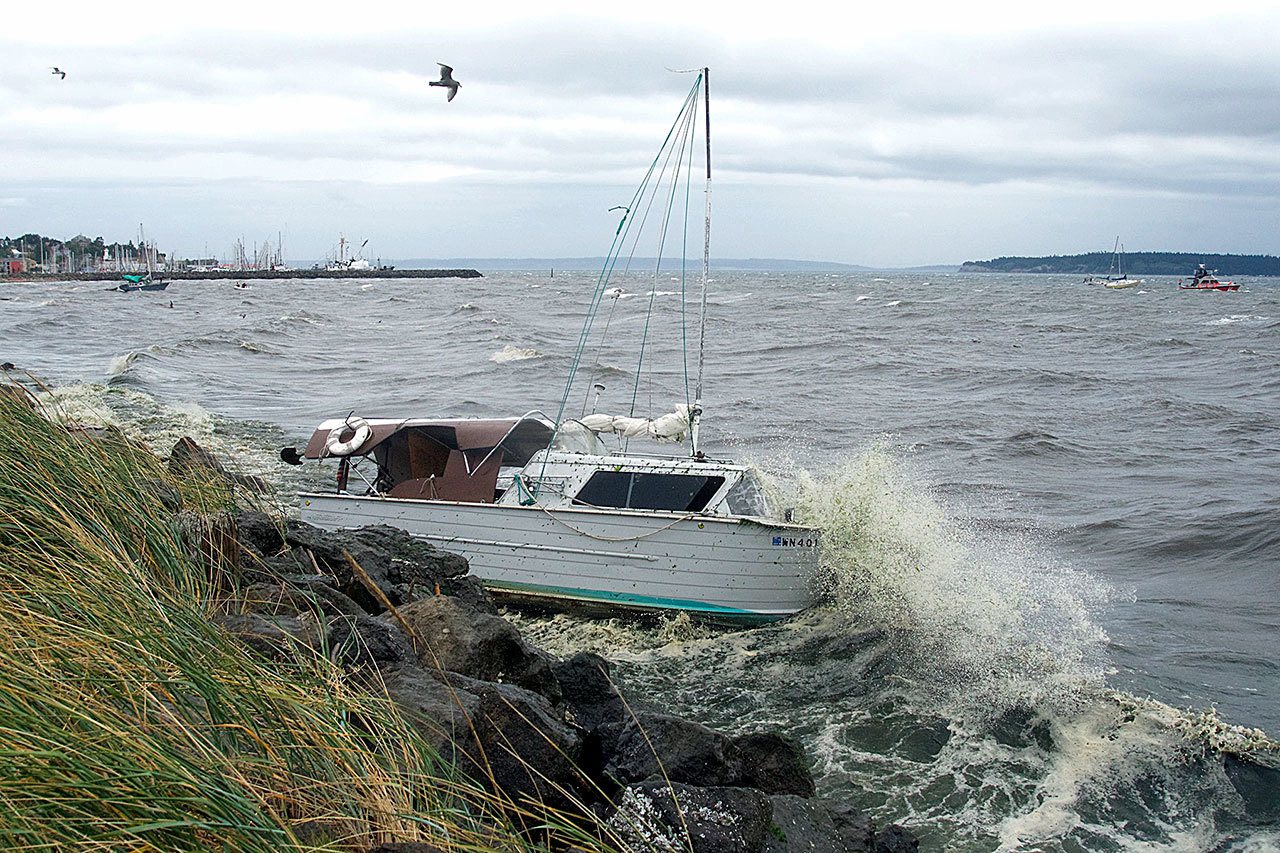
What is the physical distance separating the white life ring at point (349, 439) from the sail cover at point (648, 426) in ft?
9.09

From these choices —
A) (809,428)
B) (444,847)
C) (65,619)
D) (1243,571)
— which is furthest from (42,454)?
(809,428)

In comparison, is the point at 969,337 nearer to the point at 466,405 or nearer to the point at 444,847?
the point at 466,405

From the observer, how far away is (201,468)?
947 cm

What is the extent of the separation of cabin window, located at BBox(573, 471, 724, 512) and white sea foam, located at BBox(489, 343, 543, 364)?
28.6 meters

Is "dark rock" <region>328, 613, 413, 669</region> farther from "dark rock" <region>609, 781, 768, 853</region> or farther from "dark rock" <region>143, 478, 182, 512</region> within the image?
"dark rock" <region>143, 478, 182, 512</region>

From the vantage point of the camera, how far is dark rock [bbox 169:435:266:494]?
9.59 meters

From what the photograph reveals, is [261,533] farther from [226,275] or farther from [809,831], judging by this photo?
[226,275]

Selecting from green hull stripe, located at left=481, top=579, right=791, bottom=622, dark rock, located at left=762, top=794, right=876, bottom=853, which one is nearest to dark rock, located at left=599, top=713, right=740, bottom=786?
dark rock, located at left=762, top=794, right=876, bottom=853

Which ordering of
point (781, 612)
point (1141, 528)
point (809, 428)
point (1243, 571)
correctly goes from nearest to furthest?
point (781, 612) < point (1243, 571) < point (1141, 528) < point (809, 428)

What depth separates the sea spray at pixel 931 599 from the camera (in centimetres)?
1169

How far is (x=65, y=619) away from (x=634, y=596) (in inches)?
331

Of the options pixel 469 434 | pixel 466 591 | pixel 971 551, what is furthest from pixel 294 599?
pixel 971 551

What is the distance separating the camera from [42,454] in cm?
710

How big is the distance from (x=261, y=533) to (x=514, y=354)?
A: 34850mm
